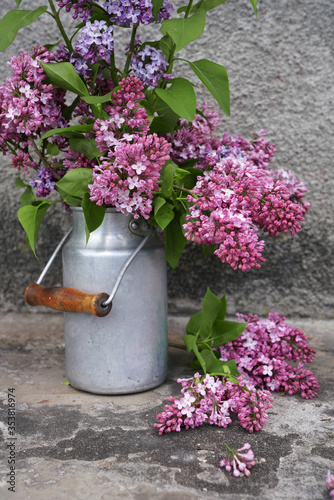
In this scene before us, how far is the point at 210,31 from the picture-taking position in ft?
4.97

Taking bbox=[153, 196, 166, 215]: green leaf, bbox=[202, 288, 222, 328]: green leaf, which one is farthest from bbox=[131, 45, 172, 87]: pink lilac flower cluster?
A: bbox=[202, 288, 222, 328]: green leaf

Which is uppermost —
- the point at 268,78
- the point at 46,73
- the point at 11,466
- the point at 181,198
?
the point at 268,78

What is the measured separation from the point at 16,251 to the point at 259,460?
103 centimetres

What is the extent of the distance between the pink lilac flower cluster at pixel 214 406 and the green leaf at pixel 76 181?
→ 0.39 metres

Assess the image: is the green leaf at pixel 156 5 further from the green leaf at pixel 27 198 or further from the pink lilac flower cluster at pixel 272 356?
the pink lilac flower cluster at pixel 272 356

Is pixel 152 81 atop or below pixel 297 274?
atop

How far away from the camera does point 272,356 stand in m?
1.13

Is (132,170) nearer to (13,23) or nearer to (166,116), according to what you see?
(166,116)

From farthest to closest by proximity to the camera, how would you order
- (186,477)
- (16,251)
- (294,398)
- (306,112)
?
(16,251) < (306,112) < (294,398) < (186,477)

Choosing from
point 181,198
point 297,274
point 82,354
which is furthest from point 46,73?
point 297,274

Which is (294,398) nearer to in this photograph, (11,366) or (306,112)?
(11,366)

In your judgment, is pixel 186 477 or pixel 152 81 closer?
pixel 186 477

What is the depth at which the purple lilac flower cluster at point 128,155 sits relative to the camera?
896 mm

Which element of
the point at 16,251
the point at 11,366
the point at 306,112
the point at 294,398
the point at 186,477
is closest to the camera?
the point at 186,477
